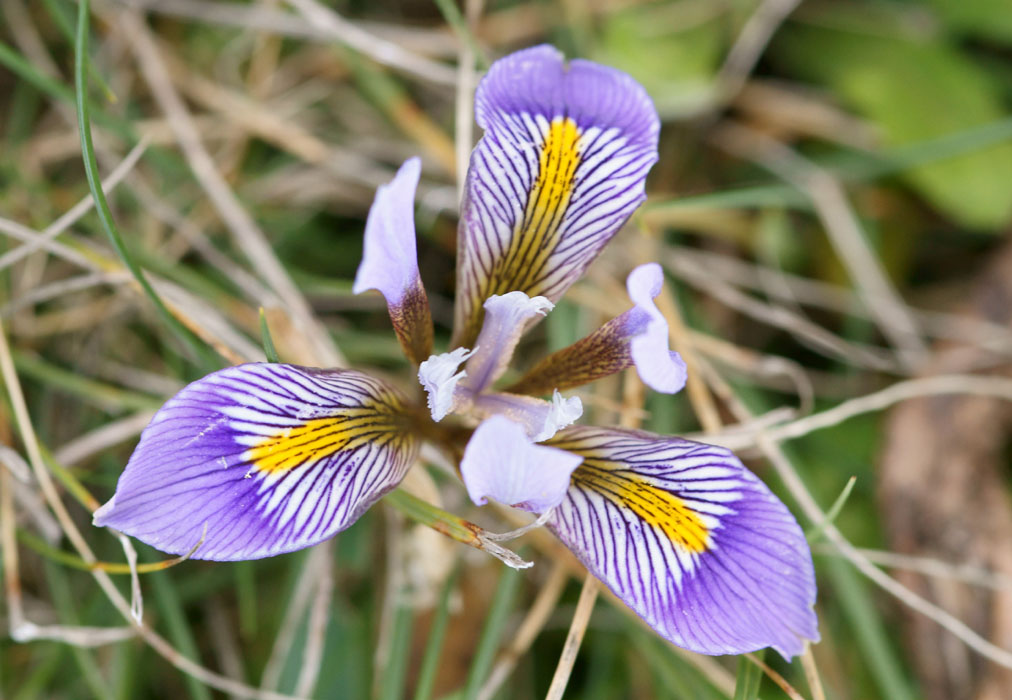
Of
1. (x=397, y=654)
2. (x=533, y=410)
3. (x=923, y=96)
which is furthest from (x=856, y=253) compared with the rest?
(x=397, y=654)

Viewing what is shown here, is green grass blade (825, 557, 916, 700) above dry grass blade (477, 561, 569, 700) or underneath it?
above

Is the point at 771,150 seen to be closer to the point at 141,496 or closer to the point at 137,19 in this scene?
the point at 137,19

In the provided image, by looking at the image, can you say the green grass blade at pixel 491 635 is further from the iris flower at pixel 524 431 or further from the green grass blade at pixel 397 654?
the iris flower at pixel 524 431

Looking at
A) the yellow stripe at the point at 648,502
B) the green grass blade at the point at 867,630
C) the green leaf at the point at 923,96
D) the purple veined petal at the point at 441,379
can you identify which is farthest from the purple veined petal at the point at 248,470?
the green leaf at the point at 923,96

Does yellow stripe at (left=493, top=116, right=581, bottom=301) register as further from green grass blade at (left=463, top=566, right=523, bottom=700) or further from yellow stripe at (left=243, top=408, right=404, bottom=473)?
green grass blade at (left=463, top=566, right=523, bottom=700)

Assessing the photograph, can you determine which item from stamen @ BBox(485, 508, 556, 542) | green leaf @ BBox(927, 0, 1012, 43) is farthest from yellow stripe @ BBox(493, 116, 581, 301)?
green leaf @ BBox(927, 0, 1012, 43)

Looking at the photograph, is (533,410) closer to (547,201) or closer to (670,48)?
(547,201)
